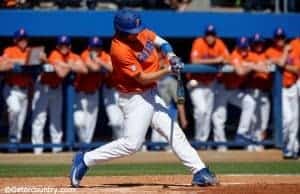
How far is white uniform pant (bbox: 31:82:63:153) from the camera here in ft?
44.9

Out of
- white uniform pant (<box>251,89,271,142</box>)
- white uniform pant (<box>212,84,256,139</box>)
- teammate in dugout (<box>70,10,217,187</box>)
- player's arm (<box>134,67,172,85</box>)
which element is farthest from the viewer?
white uniform pant (<box>251,89,271,142</box>)

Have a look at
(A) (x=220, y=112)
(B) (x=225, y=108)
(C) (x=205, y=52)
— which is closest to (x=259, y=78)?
(B) (x=225, y=108)

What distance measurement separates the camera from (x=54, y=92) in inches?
540

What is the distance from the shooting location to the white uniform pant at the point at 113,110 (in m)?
13.8

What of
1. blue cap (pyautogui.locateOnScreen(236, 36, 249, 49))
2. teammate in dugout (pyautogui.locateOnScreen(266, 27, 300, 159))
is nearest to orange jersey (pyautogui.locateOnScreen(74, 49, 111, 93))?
blue cap (pyautogui.locateOnScreen(236, 36, 249, 49))

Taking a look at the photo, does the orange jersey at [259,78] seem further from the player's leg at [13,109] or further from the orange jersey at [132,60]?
the orange jersey at [132,60]

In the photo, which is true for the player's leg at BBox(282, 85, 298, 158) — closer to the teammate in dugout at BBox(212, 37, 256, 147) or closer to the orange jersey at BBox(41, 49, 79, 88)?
the teammate in dugout at BBox(212, 37, 256, 147)

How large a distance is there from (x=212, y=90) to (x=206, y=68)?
1.52 feet

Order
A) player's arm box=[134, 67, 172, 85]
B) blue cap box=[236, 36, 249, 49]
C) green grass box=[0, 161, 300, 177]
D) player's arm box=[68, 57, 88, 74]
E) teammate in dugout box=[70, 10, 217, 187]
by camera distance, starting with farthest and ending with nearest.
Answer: blue cap box=[236, 36, 249, 49] → player's arm box=[68, 57, 88, 74] → green grass box=[0, 161, 300, 177] → teammate in dugout box=[70, 10, 217, 187] → player's arm box=[134, 67, 172, 85]

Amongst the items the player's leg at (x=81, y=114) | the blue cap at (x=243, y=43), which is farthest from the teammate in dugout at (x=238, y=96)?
the player's leg at (x=81, y=114)

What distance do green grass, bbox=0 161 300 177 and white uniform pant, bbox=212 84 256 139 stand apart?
1.86 metres

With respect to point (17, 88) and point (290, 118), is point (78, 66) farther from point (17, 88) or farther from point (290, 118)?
point (290, 118)

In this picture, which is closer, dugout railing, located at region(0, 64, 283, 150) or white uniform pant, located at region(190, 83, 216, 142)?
dugout railing, located at region(0, 64, 283, 150)

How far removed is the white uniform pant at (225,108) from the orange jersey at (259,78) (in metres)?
0.23
